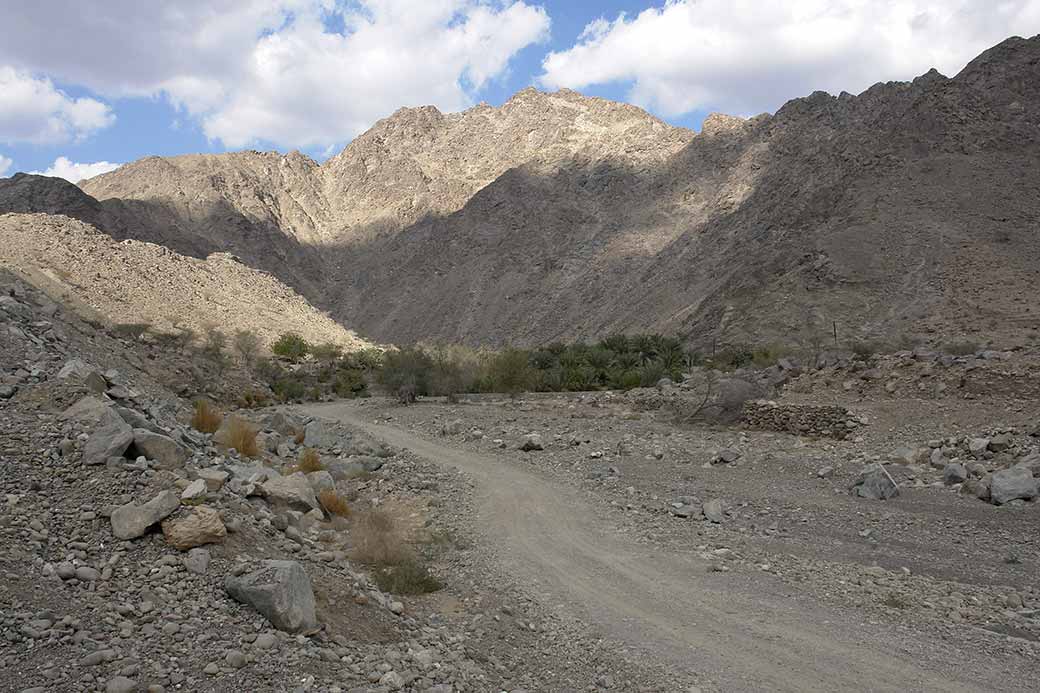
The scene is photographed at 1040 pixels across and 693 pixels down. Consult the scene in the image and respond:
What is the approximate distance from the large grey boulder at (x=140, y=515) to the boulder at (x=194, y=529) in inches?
3.9

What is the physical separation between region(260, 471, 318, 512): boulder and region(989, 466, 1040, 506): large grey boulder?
9543 millimetres

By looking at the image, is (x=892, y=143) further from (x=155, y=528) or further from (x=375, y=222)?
(x=375, y=222)

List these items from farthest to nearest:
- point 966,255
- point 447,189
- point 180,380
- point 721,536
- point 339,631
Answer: point 447,189, point 966,255, point 180,380, point 721,536, point 339,631

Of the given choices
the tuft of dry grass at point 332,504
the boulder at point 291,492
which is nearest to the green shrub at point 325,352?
the tuft of dry grass at point 332,504

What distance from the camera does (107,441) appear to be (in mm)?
7301

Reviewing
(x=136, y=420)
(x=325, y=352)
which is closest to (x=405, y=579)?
(x=136, y=420)

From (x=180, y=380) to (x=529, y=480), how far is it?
14.6m

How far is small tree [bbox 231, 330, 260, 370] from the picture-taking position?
133 ft

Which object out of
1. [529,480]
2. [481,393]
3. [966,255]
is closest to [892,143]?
[966,255]

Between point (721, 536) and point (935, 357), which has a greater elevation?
point (935, 357)

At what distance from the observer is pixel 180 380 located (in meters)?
24.1

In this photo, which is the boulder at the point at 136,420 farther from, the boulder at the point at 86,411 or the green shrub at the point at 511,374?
the green shrub at the point at 511,374

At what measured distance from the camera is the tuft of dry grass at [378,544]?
8617mm

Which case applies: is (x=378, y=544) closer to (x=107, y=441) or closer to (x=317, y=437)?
(x=107, y=441)
